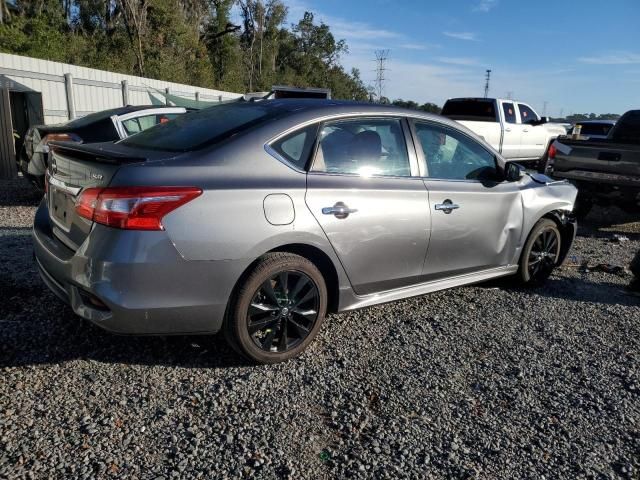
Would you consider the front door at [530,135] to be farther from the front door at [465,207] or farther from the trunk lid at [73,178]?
the trunk lid at [73,178]

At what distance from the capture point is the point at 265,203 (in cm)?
294

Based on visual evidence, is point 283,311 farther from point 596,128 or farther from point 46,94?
point 596,128

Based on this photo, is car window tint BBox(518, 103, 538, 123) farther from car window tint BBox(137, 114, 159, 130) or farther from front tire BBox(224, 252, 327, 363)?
front tire BBox(224, 252, 327, 363)

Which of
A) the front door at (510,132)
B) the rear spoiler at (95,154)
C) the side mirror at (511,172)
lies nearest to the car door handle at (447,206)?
the side mirror at (511,172)

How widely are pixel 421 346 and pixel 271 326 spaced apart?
3.70ft

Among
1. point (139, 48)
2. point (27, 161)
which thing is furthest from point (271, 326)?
point (139, 48)

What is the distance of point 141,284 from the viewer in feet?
8.70

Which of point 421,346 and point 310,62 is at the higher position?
point 310,62

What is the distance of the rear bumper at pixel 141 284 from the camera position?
2.62 metres

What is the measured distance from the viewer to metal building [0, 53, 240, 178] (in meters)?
9.70

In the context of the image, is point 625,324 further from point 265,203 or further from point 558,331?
point 265,203

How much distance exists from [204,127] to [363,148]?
1.09 metres

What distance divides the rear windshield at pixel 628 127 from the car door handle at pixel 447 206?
264 inches

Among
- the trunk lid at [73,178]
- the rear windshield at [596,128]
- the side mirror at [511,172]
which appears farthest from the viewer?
the rear windshield at [596,128]
